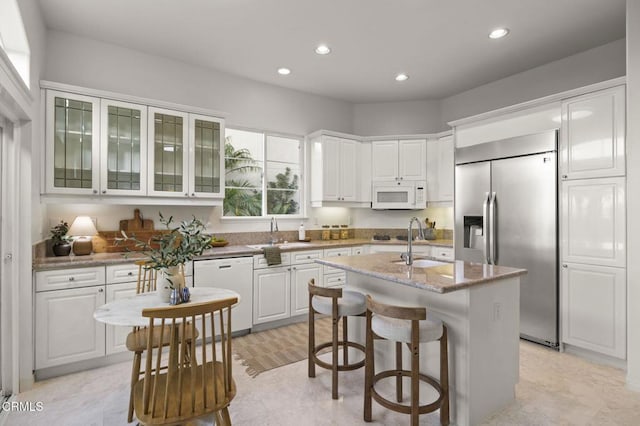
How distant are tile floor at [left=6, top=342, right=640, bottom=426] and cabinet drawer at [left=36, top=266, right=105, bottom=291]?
743 mm

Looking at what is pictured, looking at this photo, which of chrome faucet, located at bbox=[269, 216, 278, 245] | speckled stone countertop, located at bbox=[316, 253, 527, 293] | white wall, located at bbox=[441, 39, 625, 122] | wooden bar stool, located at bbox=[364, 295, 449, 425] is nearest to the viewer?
wooden bar stool, located at bbox=[364, 295, 449, 425]

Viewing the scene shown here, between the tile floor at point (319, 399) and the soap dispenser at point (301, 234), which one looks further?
the soap dispenser at point (301, 234)

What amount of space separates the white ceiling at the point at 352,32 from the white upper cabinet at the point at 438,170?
3.05 ft

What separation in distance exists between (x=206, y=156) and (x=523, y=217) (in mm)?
3417

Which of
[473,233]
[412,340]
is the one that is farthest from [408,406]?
[473,233]

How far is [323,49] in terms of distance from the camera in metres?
3.64

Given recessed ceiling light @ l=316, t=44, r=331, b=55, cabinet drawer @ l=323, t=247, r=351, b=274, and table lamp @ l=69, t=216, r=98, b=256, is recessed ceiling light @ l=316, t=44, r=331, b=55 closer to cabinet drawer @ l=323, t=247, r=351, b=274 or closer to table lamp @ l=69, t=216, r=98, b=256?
cabinet drawer @ l=323, t=247, r=351, b=274

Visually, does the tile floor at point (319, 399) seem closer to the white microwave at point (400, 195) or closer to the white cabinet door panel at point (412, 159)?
the white microwave at point (400, 195)

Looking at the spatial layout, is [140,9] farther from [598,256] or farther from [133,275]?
[598,256]

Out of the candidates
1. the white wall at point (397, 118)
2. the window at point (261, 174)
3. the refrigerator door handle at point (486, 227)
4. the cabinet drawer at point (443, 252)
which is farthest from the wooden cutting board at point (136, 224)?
the refrigerator door handle at point (486, 227)

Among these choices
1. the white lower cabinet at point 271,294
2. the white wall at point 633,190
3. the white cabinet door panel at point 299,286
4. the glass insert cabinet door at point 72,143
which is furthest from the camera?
the white cabinet door panel at point 299,286

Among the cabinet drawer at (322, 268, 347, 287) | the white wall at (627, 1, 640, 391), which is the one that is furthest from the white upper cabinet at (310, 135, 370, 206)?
the white wall at (627, 1, 640, 391)

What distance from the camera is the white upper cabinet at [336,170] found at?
4750mm

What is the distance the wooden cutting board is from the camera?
3.55m
